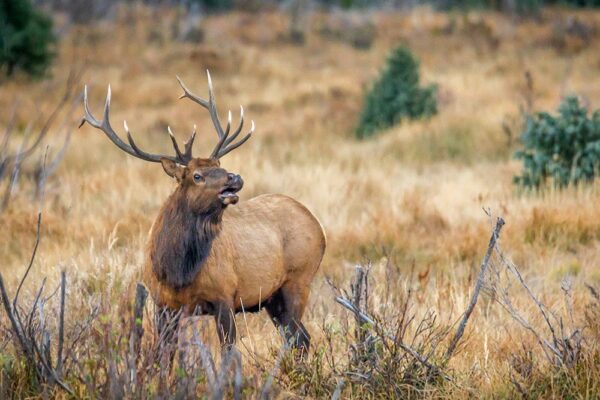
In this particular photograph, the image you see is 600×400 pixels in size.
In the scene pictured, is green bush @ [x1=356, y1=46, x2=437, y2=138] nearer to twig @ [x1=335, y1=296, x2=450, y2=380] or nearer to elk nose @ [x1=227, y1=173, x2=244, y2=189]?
elk nose @ [x1=227, y1=173, x2=244, y2=189]

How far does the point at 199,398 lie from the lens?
3.90 metres

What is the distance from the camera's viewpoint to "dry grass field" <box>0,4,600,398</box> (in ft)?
15.1

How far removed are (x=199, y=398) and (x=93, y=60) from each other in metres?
19.1

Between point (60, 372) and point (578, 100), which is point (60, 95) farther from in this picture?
point (60, 372)

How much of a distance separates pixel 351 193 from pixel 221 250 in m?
5.02

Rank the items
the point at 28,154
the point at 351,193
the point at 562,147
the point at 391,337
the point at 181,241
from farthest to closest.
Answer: the point at 562,147 < the point at 351,193 < the point at 181,241 < the point at 391,337 < the point at 28,154

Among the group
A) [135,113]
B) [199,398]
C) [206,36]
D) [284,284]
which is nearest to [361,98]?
[135,113]

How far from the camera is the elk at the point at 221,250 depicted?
15.2 feet

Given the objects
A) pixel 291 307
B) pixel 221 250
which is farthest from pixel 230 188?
pixel 291 307

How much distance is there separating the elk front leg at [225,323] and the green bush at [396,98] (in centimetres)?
1045

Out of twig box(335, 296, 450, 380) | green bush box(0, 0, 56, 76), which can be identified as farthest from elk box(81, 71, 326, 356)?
green bush box(0, 0, 56, 76)

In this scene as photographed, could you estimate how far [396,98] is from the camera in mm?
15148

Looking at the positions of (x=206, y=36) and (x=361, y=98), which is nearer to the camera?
(x=361, y=98)

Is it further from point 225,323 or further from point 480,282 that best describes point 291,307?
point 480,282
